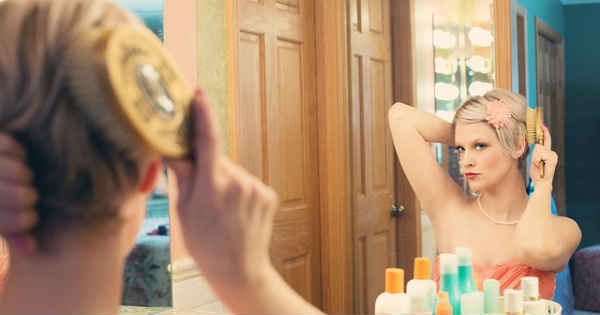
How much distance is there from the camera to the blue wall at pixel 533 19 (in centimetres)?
160

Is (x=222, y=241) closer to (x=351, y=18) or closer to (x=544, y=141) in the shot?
(x=544, y=141)

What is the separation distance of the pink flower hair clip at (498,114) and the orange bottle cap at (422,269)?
36cm

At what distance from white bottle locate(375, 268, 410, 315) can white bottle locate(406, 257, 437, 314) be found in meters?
0.02

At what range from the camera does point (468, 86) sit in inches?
63.1

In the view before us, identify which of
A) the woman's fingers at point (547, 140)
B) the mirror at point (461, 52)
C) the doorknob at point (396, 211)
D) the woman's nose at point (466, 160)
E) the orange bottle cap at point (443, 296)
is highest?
the mirror at point (461, 52)

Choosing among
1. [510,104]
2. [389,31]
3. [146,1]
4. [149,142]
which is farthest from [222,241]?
[389,31]

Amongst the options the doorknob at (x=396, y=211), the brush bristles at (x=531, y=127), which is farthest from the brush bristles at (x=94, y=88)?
the doorknob at (x=396, y=211)

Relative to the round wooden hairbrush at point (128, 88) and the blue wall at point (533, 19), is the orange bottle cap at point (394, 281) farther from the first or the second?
the round wooden hairbrush at point (128, 88)

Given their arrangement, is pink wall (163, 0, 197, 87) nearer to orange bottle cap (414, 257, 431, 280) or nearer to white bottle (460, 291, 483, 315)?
orange bottle cap (414, 257, 431, 280)

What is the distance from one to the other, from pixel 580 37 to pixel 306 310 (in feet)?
4.62

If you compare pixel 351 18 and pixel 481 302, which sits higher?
pixel 351 18

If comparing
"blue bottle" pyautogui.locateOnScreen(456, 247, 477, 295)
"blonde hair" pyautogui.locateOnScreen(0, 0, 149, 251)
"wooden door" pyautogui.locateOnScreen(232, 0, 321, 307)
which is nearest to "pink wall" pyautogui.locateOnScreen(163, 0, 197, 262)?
"wooden door" pyautogui.locateOnScreen(232, 0, 321, 307)

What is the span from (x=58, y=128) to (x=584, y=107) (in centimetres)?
153

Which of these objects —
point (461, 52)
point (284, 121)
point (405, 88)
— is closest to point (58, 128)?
point (461, 52)
